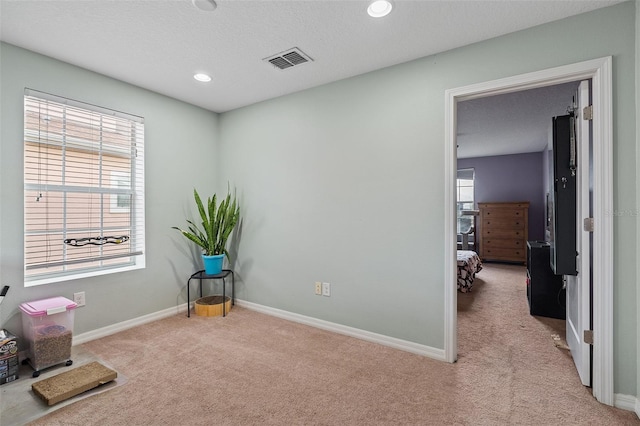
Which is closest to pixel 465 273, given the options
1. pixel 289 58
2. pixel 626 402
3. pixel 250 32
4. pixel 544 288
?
pixel 544 288

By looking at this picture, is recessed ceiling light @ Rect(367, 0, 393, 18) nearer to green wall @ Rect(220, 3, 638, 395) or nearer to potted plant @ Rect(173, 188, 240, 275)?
green wall @ Rect(220, 3, 638, 395)

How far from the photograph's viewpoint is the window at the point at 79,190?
7.87 ft

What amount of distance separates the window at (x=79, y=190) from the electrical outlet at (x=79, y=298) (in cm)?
15

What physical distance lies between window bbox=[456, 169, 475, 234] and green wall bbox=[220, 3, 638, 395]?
5546 mm

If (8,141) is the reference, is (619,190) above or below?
below

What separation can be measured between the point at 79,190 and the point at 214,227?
1.20 meters

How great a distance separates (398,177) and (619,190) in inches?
52.4

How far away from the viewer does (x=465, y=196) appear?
7.52m

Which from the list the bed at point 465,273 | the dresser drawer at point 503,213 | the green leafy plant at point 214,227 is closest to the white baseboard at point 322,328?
the green leafy plant at point 214,227

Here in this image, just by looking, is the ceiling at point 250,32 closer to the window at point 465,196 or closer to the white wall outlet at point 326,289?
the white wall outlet at point 326,289

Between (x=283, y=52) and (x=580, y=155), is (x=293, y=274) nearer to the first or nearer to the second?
(x=283, y=52)

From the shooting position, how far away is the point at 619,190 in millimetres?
1786

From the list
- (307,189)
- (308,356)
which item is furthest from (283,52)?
(308,356)

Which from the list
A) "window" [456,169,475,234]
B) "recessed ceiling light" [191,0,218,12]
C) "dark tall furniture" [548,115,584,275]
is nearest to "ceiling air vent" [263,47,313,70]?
"recessed ceiling light" [191,0,218,12]
